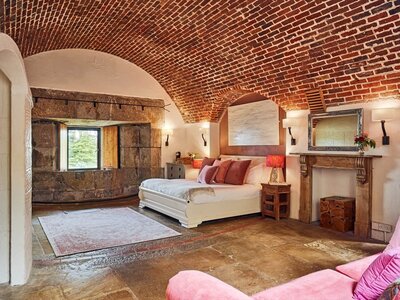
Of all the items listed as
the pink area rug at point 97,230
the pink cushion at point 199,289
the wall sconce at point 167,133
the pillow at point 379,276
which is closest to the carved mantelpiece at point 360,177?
the pink area rug at point 97,230

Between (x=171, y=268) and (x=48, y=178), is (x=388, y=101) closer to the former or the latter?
(x=171, y=268)

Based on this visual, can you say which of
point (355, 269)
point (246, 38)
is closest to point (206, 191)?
point (246, 38)

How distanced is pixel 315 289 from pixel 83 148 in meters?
7.37

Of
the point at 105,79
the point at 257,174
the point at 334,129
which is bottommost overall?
the point at 257,174

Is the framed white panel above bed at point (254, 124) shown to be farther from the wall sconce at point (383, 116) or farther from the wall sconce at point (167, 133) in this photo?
the wall sconce at point (383, 116)

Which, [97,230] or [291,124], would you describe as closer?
[97,230]

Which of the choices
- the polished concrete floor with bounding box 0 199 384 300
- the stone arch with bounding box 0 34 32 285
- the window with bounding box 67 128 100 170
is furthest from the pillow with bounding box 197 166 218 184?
the window with bounding box 67 128 100 170

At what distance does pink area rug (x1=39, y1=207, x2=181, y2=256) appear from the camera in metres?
4.03

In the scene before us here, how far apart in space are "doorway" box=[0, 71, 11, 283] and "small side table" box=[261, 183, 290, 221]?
3.99 m

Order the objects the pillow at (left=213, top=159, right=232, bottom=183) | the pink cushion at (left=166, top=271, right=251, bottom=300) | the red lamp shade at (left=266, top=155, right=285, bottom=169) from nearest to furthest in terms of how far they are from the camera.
→ the pink cushion at (left=166, top=271, right=251, bottom=300) < the red lamp shade at (left=266, top=155, right=285, bottom=169) < the pillow at (left=213, top=159, right=232, bottom=183)

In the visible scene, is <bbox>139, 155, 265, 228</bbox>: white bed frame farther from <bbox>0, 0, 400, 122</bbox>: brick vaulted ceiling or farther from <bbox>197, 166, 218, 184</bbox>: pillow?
<bbox>0, 0, 400, 122</bbox>: brick vaulted ceiling

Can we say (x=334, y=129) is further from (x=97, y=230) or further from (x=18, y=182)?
(x=18, y=182)

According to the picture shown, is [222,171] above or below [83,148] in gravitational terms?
below

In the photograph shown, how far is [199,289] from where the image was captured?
4.72 feet
